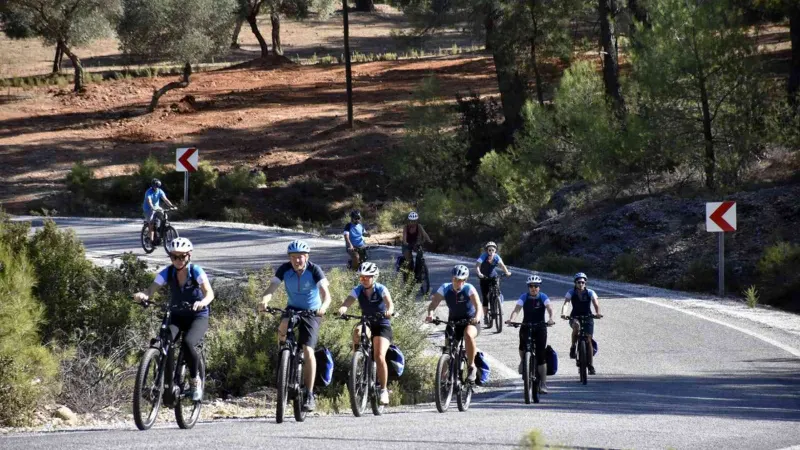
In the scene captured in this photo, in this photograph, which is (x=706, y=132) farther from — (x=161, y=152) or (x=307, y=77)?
(x=307, y=77)

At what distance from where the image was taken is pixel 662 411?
13.3 m

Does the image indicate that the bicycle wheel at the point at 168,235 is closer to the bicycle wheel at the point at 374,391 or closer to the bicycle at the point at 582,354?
the bicycle at the point at 582,354

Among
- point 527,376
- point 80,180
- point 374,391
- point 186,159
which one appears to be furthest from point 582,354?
point 80,180

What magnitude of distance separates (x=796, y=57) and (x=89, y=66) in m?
49.2

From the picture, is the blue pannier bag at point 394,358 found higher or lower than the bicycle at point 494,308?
higher

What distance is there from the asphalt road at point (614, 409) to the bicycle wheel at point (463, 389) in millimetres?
158

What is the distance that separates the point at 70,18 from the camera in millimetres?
59094

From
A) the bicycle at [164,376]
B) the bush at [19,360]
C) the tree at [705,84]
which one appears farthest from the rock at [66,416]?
the tree at [705,84]

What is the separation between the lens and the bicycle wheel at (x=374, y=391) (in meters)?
13.1

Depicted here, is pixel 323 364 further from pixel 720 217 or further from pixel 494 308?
pixel 720 217

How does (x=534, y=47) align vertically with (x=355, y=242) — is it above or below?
above

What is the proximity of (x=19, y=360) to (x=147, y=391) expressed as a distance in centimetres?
299

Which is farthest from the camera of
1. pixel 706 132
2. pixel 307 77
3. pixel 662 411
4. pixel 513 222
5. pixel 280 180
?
pixel 307 77

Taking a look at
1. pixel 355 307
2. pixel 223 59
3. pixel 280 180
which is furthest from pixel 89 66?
pixel 355 307
